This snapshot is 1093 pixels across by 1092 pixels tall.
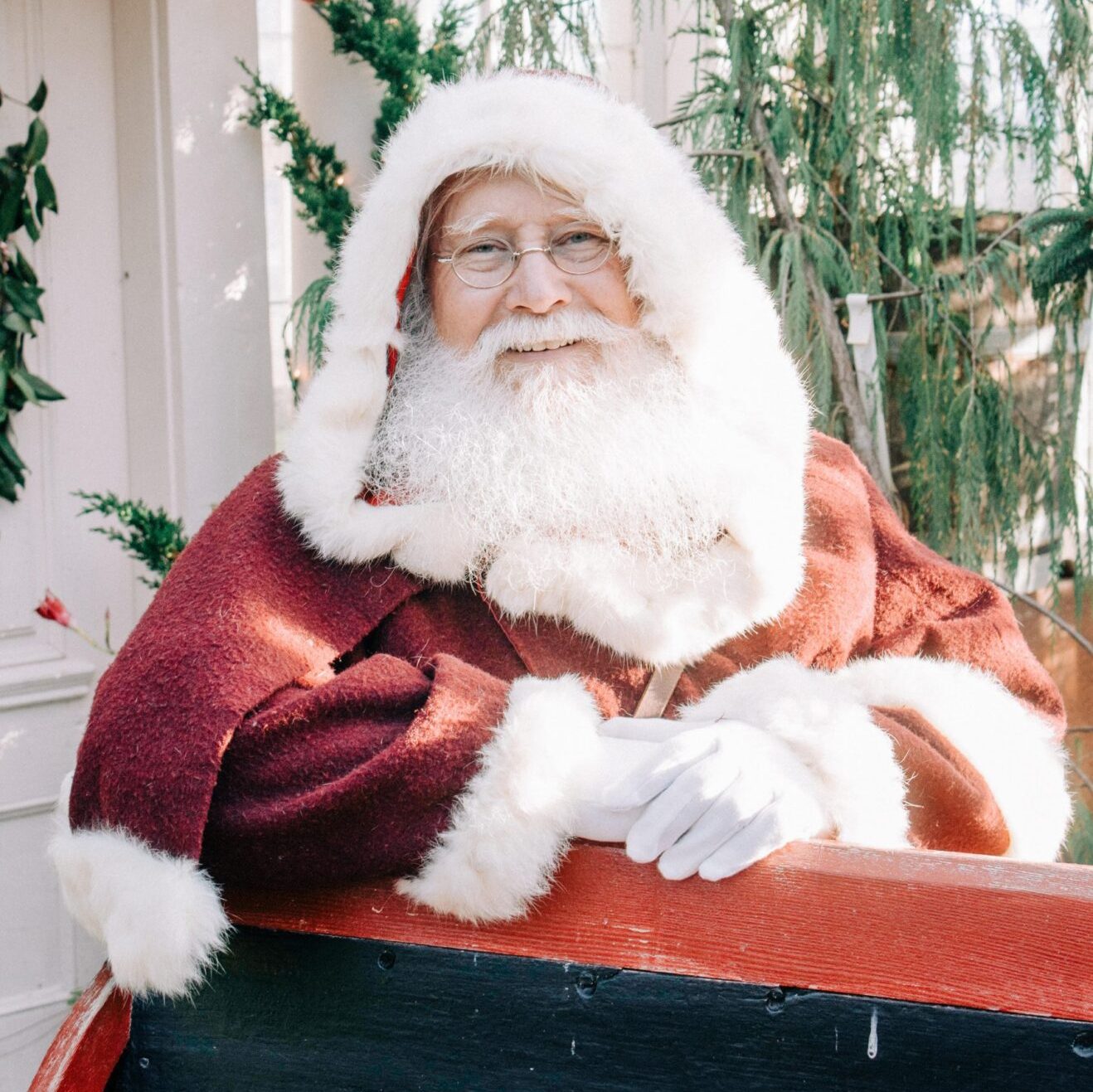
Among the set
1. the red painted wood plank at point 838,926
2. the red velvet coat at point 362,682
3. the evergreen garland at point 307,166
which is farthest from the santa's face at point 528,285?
the evergreen garland at point 307,166

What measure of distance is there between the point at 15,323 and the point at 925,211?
1944 mm

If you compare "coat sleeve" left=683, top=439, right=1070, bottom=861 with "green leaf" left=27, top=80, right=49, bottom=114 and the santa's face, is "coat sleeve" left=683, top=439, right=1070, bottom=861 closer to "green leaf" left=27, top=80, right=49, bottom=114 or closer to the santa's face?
the santa's face

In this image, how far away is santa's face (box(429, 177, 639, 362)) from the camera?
1725 millimetres

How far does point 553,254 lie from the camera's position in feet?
5.73

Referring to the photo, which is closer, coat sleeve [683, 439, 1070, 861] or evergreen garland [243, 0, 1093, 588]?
coat sleeve [683, 439, 1070, 861]

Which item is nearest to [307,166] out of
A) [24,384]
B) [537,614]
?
[24,384]

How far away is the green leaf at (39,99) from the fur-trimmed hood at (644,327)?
1.07m

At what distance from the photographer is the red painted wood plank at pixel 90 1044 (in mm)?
1206

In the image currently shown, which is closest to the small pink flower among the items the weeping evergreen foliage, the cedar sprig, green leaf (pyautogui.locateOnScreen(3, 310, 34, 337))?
the cedar sprig

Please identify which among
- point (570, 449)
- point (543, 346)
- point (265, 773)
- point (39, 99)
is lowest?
point (265, 773)

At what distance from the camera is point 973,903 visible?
102 centimetres

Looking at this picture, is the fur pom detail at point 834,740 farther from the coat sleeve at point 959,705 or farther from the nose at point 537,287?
the nose at point 537,287

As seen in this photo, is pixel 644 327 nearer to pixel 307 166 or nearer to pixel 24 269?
pixel 307 166

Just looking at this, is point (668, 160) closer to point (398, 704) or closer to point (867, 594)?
point (867, 594)
